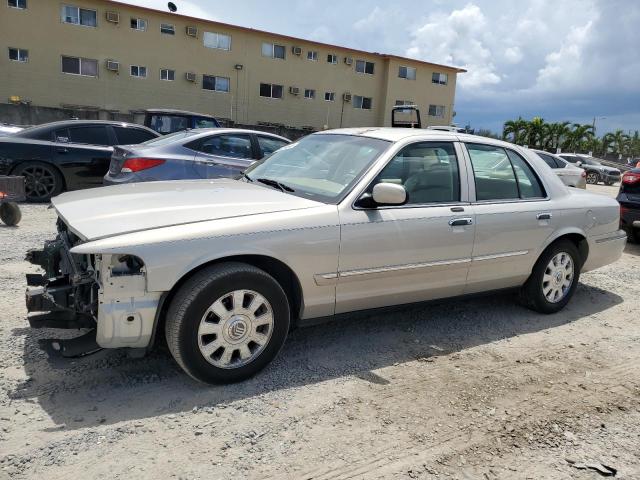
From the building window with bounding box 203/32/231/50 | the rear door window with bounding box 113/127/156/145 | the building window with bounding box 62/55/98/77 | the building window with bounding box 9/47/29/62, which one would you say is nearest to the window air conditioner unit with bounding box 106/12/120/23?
the building window with bounding box 62/55/98/77

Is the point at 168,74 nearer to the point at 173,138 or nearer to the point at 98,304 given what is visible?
the point at 173,138

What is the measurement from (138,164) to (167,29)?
22918 millimetres

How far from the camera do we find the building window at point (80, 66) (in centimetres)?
2509

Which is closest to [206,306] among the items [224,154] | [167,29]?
[224,154]

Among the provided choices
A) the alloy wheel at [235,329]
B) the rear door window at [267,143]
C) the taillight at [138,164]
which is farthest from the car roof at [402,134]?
the rear door window at [267,143]

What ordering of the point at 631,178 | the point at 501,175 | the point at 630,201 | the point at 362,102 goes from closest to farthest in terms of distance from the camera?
the point at 501,175 → the point at 630,201 → the point at 631,178 → the point at 362,102

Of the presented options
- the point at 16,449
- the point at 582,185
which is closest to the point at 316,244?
the point at 16,449

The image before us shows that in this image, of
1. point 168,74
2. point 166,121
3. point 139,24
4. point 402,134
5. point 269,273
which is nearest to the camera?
point 269,273

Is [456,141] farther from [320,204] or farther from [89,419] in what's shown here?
[89,419]

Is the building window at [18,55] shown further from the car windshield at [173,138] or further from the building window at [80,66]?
the car windshield at [173,138]

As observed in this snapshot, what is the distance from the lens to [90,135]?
919 centimetres

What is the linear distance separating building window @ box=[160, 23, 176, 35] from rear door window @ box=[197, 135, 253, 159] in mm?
22147

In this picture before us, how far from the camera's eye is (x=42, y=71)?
24594 mm

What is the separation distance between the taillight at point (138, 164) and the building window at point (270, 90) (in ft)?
79.2
